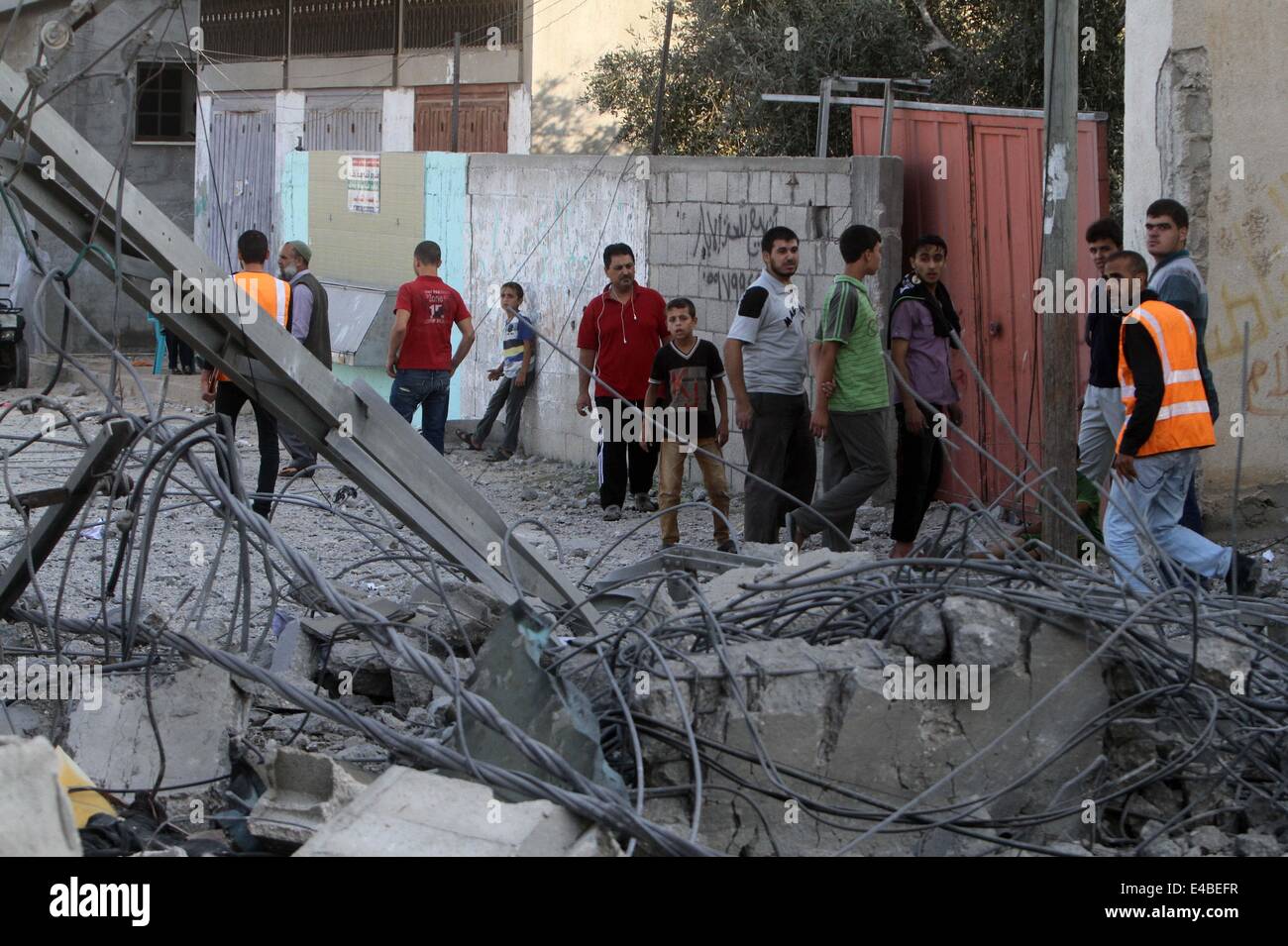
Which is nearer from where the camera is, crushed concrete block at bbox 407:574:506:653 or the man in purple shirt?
crushed concrete block at bbox 407:574:506:653

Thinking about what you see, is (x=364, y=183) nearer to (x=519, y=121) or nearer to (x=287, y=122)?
(x=519, y=121)

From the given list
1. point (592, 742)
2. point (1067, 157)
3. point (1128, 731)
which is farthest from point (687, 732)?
point (1067, 157)

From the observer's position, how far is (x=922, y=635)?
4.23 meters

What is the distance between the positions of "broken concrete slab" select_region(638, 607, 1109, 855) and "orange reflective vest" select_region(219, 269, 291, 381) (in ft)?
16.4

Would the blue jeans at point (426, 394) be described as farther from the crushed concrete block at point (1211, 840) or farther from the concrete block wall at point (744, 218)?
the crushed concrete block at point (1211, 840)

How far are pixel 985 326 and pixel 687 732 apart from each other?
5809mm

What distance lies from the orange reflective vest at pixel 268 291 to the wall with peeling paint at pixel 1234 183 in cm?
500

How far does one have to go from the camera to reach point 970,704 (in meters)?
4.28

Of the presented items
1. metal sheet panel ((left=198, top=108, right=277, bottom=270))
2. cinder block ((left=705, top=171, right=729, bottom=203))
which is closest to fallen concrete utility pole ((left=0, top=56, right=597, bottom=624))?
cinder block ((left=705, top=171, right=729, bottom=203))

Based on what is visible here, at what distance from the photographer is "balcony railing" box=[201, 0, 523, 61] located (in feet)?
63.3

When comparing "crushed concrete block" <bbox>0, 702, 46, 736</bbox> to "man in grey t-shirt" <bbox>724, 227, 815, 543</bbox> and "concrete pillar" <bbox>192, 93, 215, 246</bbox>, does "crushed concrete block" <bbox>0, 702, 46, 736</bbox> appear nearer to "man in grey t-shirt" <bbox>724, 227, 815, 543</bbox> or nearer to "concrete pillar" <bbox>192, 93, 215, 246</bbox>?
"man in grey t-shirt" <bbox>724, 227, 815, 543</bbox>

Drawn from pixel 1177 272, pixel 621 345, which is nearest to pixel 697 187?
pixel 621 345

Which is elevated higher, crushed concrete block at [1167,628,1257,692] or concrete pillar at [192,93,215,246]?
concrete pillar at [192,93,215,246]

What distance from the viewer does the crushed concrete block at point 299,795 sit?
372 centimetres
